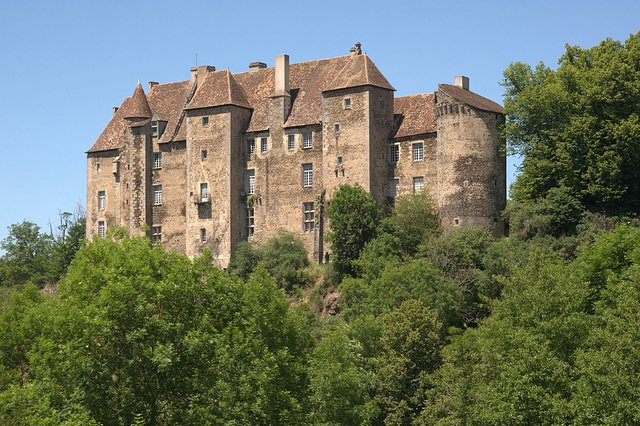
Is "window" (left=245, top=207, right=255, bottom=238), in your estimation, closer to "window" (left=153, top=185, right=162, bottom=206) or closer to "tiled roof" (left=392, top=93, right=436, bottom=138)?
"window" (left=153, top=185, right=162, bottom=206)

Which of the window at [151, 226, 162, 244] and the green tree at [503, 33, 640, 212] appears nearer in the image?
the green tree at [503, 33, 640, 212]

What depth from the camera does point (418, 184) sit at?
7912 centimetres

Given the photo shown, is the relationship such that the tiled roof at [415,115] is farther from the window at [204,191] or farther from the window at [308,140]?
the window at [204,191]

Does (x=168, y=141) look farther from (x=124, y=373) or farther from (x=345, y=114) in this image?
(x=124, y=373)

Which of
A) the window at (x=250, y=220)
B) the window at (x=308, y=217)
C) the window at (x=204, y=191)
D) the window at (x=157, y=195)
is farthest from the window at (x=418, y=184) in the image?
the window at (x=157, y=195)

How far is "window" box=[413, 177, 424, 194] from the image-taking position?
3103 inches

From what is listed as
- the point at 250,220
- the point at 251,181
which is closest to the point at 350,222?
the point at 250,220

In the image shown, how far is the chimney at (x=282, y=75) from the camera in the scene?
84.8 metres

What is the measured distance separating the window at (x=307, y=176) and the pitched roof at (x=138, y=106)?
1467 cm

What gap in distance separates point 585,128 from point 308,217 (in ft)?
65.0

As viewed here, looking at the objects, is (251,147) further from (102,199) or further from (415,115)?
(102,199)

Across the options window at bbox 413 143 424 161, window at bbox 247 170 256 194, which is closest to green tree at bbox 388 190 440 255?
window at bbox 413 143 424 161

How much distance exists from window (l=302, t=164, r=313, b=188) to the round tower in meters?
9.28

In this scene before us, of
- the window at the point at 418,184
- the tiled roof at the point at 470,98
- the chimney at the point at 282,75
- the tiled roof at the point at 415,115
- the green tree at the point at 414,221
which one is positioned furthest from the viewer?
the chimney at the point at 282,75
